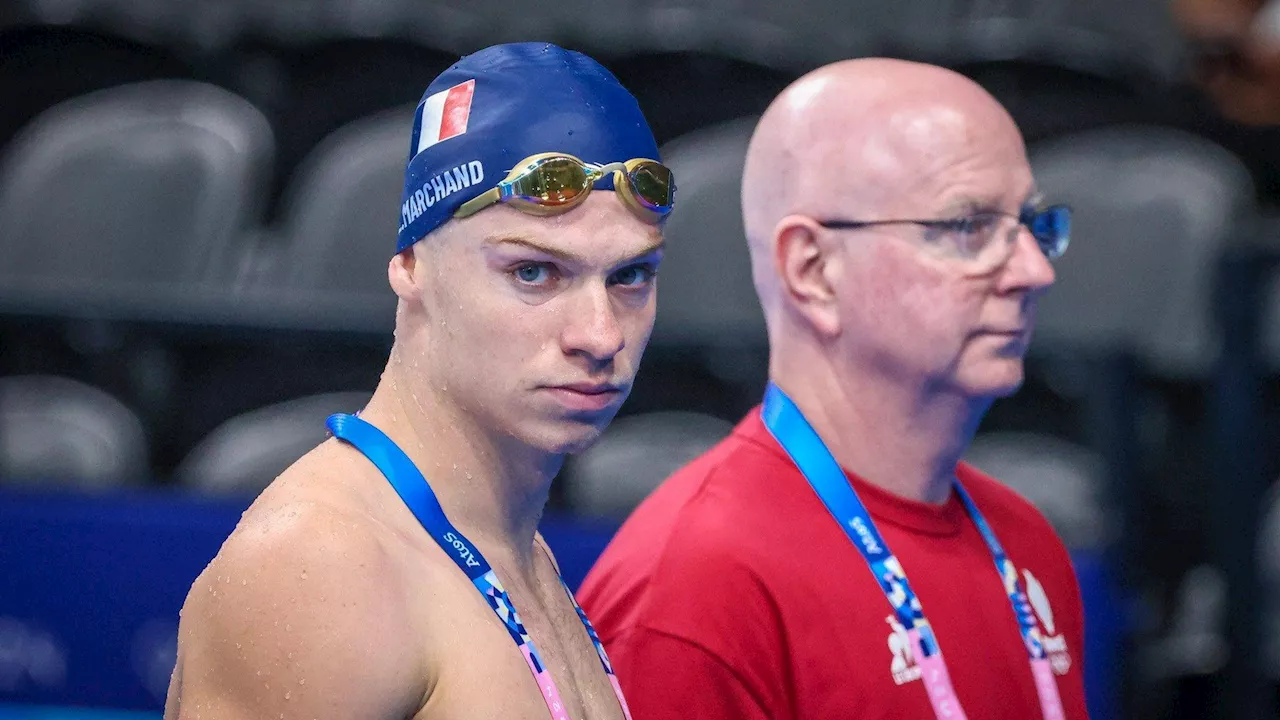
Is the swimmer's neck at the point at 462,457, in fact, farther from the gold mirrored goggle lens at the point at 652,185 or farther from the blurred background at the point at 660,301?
the blurred background at the point at 660,301

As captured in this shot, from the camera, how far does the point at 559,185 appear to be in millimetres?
1479

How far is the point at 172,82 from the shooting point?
17.7 ft

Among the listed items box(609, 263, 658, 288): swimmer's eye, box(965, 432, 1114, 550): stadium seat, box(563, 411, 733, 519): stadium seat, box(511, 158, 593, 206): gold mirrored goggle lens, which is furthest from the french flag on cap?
box(965, 432, 1114, 550): stadium seat

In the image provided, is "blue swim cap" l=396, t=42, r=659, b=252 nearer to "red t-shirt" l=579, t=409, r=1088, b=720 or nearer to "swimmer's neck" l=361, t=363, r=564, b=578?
"swimmer's neck" l=361, t=363, r=564, b=578

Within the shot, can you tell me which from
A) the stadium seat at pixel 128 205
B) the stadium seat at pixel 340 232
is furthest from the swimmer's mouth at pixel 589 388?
the stadium seat at pixel 128 205

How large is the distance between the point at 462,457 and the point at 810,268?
2.36 ft

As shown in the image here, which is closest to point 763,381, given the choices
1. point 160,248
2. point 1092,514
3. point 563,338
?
point 1092,514

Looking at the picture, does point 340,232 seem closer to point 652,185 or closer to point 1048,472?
point 1048,472

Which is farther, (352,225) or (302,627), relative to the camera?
(352,225)

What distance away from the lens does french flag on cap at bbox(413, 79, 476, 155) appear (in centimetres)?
154

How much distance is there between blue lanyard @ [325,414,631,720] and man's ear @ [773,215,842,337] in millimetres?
729

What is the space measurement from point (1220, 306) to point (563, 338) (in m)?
2.27

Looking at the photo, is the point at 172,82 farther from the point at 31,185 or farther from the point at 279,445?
the point at 279,445

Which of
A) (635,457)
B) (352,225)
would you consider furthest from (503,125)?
(352,225)
